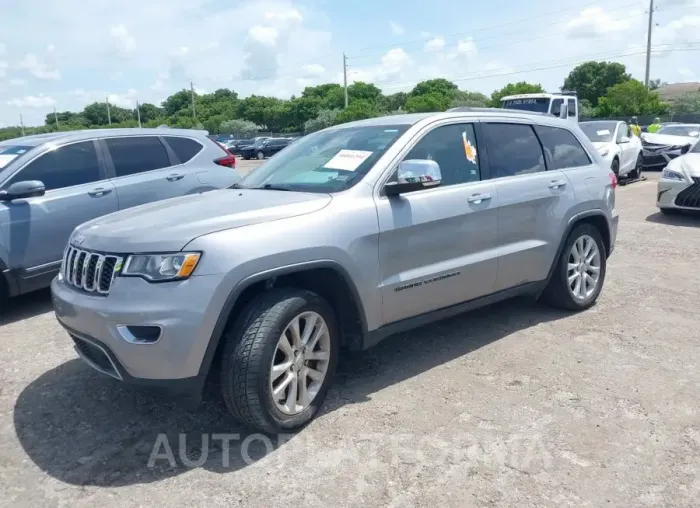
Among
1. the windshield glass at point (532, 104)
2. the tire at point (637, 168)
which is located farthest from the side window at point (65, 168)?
the windshield glass at point (532, 104)

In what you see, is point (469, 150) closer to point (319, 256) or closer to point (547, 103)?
point (319, 256)

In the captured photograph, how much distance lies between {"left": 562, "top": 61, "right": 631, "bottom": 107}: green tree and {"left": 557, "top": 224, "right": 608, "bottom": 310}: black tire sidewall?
76370 millimetres

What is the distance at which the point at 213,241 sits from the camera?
3070mm

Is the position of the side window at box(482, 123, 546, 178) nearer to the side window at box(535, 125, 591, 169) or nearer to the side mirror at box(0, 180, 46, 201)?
the side window at box(535, 125, 591, 169)

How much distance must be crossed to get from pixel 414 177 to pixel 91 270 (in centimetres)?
193

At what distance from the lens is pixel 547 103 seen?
18734mm

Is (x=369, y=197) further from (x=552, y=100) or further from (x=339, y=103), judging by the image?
(x=339, y=103)

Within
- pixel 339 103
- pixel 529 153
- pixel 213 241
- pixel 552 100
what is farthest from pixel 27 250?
pixel 339 103

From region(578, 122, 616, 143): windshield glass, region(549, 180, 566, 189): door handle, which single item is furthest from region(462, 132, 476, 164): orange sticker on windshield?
region(578, 122, 616, 143): windshield glass

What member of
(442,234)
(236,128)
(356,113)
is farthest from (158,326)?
(236,128)

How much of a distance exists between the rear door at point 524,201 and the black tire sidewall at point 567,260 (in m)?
0.21

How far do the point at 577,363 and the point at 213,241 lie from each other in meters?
2.69

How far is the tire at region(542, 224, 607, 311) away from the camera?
5.04 meters

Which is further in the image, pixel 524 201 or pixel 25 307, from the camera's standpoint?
pixel 25 307
